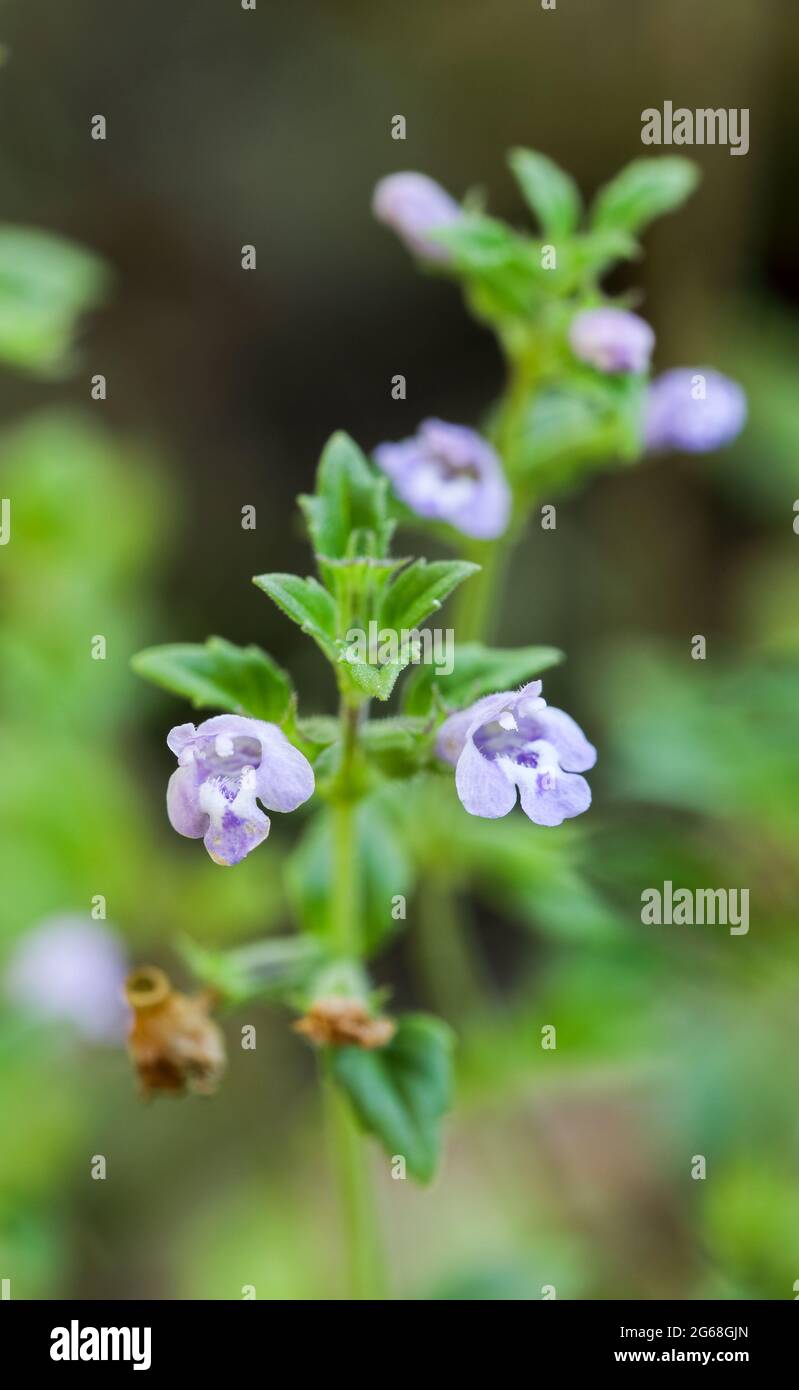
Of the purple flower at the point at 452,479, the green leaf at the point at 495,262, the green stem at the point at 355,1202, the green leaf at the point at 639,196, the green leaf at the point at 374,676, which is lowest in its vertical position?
the green stem at the point at 355,1202

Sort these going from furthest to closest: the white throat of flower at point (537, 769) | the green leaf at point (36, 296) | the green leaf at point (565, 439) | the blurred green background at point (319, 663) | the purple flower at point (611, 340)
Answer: the blurred green background at point (319, 663), the green leaf at point (36, 296), the green leaf at point (565, 439), the purple flower at point (611, 340), the white throat of flower at point (537, 769)

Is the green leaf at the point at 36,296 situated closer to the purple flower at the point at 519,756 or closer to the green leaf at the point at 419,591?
the green leaf at the point at 419,591

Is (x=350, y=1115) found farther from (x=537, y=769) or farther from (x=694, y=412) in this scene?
(x=694, y=412)

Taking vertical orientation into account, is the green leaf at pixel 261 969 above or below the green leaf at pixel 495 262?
below

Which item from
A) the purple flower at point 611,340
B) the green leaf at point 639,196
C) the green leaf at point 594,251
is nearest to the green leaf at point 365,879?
the purple flower at point 611,340

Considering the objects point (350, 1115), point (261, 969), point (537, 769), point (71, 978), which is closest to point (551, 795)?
point (537, 769)

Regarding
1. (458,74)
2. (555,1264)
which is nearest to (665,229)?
(458,74)

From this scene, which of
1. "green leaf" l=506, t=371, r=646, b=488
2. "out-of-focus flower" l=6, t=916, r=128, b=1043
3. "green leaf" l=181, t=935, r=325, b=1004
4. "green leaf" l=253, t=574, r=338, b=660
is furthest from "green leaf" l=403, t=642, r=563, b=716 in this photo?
"out-of-focus flower" l=6, t=916, r=128, b=1043
